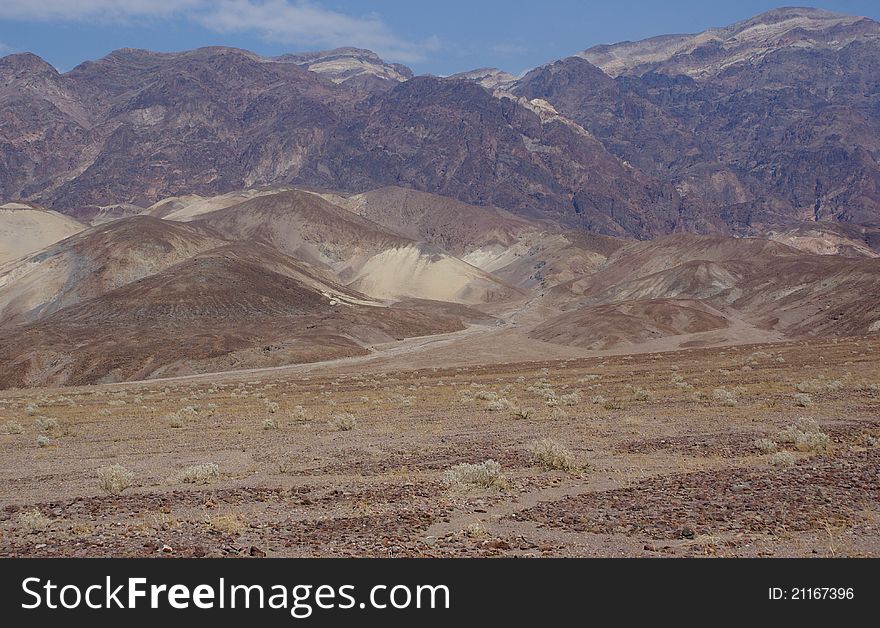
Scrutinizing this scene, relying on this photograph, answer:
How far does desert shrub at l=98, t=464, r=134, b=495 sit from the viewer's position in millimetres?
16250

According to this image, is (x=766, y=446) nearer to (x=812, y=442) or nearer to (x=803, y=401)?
(x=812, y=442)

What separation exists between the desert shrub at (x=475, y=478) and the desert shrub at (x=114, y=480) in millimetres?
6630

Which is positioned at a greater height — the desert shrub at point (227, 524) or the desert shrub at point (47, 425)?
the desert shrub at point (47, 425)

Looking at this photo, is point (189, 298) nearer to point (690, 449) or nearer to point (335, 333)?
point (335, 333)

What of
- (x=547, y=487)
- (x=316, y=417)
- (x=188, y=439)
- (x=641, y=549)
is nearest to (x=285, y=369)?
(x=316, y=417)

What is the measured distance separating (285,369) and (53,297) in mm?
76072

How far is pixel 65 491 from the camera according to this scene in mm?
16750

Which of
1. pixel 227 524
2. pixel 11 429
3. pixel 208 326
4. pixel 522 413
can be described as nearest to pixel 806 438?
pixel 522 413

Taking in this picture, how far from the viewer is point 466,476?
52.2ft

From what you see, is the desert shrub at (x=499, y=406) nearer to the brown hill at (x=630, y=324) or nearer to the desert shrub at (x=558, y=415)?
the desert shrub at (x=558, y=415)

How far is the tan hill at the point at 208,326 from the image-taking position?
3413 inches

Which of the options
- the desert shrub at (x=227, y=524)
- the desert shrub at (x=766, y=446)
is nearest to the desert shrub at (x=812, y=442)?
the desert shrub at (x=766, y=446)

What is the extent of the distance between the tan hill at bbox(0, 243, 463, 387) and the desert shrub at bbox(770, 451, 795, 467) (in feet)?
245

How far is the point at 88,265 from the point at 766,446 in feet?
482
